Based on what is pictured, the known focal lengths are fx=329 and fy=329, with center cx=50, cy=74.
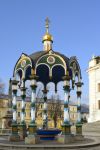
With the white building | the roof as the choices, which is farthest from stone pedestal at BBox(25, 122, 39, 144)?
the white building

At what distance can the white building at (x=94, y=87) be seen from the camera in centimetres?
5700

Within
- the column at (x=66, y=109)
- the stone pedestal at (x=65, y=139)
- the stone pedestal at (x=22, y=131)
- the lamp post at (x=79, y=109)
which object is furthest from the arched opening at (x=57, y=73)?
the stone pedestal at (x=65, y=139)

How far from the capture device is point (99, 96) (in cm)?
5672

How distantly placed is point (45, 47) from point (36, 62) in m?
3.12

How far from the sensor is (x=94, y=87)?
5791 centimetres

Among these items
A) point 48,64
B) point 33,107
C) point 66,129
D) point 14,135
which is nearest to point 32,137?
point 33,107

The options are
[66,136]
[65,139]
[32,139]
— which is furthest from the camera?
[66,136]

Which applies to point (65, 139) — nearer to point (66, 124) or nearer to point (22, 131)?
point (66, 124)

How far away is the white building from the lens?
5700cm

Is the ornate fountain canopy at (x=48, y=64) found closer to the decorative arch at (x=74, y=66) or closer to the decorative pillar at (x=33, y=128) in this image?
the decorative arch at (x=74, y=66)

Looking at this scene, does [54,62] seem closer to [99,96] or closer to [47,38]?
[47,38]

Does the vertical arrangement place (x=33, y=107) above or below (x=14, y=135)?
above

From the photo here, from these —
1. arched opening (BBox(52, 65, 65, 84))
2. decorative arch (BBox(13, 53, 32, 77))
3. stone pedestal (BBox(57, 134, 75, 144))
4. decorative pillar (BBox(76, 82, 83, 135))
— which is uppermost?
decorative arch (BBox(13, 53, 32, 77))

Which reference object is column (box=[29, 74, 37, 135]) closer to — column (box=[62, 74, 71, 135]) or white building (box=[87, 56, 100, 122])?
column (box=[62, 74, 71, 135])
